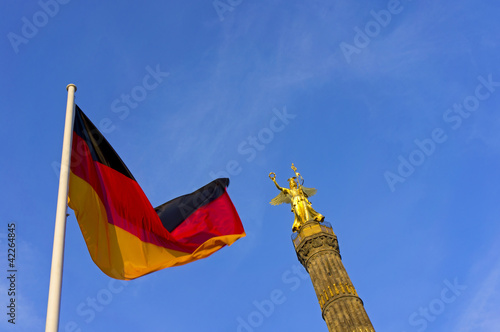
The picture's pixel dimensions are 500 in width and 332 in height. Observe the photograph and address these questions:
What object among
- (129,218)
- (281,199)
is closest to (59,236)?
(129,218)

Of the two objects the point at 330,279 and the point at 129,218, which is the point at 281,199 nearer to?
the point at 330,279

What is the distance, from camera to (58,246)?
8.84 meters

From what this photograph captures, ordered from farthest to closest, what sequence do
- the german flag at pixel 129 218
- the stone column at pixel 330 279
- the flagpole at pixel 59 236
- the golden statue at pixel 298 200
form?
the golden statue at pixel 298 200 → the stone column at pixel 330 279 → the german flag at pixel 129 218 → the flagpole at pixel 59 236

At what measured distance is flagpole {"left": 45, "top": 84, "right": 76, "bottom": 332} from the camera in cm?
804

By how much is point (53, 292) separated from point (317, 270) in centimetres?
2747

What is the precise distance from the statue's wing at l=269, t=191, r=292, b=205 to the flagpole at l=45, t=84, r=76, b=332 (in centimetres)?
3297

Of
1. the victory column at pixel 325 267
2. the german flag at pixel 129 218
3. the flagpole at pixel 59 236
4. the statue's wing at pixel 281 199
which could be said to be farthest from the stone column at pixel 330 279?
the flagpole at pixel 59 236

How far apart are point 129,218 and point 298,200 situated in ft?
98.8

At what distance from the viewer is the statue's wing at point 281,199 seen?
141ft

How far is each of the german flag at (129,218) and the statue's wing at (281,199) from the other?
29298 millimetres

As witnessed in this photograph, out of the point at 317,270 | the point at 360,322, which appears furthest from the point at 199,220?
the point at 317,270

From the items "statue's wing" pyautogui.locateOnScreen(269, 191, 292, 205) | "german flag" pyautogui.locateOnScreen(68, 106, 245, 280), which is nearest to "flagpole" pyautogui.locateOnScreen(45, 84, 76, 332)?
"german flag" pyautogui.locateOnScreen(68, 106, 245, 280)

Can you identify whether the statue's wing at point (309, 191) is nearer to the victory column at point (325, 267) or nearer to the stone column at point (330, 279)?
the victory column at point (325, 267)

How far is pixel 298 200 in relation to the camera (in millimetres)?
41188
